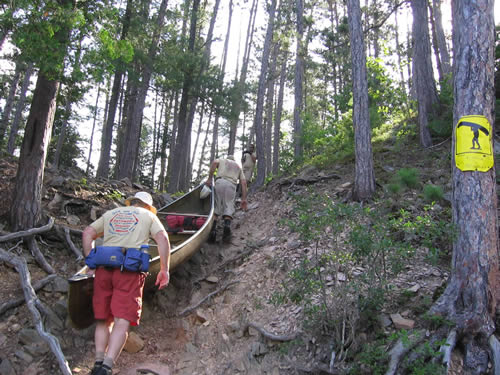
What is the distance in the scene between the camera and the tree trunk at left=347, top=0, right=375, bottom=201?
6.86 m

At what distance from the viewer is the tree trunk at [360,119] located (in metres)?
6.86

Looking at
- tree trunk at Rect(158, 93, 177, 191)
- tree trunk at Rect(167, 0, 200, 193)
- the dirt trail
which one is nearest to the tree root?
the dirt trail

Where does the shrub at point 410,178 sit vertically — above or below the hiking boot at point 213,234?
above

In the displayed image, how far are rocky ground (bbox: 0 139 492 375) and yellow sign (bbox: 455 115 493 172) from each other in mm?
1441

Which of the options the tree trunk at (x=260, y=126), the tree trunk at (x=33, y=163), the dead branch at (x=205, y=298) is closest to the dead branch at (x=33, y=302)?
the tree trunk at (x=33, y=163)

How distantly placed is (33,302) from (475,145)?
505cm

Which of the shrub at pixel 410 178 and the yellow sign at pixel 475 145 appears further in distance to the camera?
the shrub at pixel 410 178

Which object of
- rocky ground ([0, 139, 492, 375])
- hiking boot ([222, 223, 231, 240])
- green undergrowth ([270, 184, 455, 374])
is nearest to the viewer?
green undergrowth ([270, 184, 455, 374])

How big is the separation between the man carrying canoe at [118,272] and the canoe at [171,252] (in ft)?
0.72

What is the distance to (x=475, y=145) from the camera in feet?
11.0

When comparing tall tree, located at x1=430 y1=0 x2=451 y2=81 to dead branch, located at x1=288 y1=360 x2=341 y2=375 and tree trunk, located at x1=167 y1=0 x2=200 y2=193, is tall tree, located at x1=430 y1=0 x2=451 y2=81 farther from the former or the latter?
dead branch, located at x1=288 y1=360 x2=341 y2=375

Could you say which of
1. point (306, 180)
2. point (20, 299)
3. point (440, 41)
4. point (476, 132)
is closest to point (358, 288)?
point (476, 132)

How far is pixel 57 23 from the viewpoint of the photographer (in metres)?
4.90

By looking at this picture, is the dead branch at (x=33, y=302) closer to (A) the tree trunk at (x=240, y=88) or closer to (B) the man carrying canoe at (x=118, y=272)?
(B) the man carrying canoe at (x=118, y=272)
